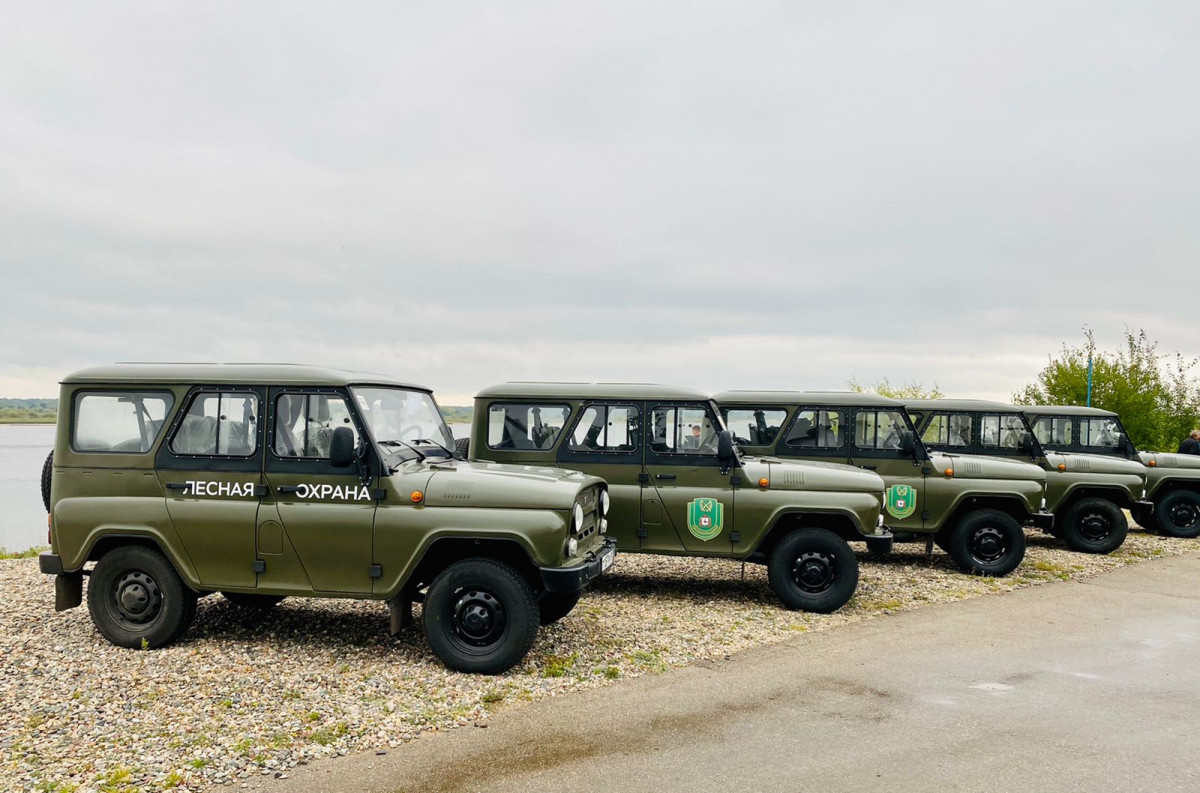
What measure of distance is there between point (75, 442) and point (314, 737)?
3543 mm

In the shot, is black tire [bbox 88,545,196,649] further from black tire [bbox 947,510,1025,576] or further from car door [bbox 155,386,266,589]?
black tire [bbox 947,510,1025,576]

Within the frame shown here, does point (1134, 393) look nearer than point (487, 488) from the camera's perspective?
No

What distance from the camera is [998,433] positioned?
12.8 metres

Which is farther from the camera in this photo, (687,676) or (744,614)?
(744,614)

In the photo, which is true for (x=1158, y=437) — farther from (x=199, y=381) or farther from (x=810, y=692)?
(x=199, y=381)

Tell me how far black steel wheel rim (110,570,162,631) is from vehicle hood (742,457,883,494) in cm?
545

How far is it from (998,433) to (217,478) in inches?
426

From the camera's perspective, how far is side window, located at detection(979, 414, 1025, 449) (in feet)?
41.8

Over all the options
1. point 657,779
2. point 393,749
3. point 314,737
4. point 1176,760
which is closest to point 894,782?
point 657,779

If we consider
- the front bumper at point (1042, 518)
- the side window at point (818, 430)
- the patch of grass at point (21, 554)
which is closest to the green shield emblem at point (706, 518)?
the side window at point (818, 430)

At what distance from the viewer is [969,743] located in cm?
508

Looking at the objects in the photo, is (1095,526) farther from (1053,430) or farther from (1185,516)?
(1185,516)

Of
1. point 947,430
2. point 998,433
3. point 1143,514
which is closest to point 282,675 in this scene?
point 947,430

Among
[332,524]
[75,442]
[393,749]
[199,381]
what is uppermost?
[199,381]
